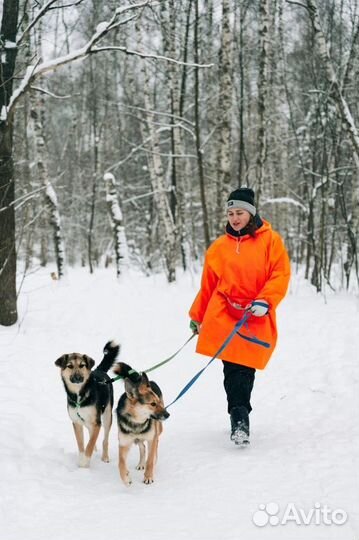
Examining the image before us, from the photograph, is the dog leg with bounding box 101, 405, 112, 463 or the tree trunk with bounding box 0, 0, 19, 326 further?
the tree trunk with bounding box 0, 0, 19, 326

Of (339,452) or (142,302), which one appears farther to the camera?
(142,302)

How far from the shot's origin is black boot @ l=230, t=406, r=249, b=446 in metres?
4.62

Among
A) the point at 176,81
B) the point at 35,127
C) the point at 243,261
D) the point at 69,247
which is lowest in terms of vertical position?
the point at 69,247

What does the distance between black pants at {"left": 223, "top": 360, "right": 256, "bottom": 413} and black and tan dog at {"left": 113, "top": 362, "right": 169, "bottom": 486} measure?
827 millimetres

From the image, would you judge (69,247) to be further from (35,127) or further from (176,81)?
(176,81)

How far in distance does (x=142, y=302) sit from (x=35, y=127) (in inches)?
294

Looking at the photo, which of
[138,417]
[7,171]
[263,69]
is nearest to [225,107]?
[263,69]

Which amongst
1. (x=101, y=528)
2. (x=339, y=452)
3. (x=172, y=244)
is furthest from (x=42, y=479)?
(x=172, y=244)

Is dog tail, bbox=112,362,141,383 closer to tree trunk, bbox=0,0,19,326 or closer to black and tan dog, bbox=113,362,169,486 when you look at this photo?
black and tan dog, bbox=113,362,169,486

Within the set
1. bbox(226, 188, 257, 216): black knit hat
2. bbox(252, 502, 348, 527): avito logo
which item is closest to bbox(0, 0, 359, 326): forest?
bbox(226, 188, 257, 216): black knit hat

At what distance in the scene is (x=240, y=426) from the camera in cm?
464

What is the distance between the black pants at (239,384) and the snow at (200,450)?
16.8 inches

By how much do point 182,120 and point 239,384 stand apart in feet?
31.6

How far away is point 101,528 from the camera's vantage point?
130 inches
